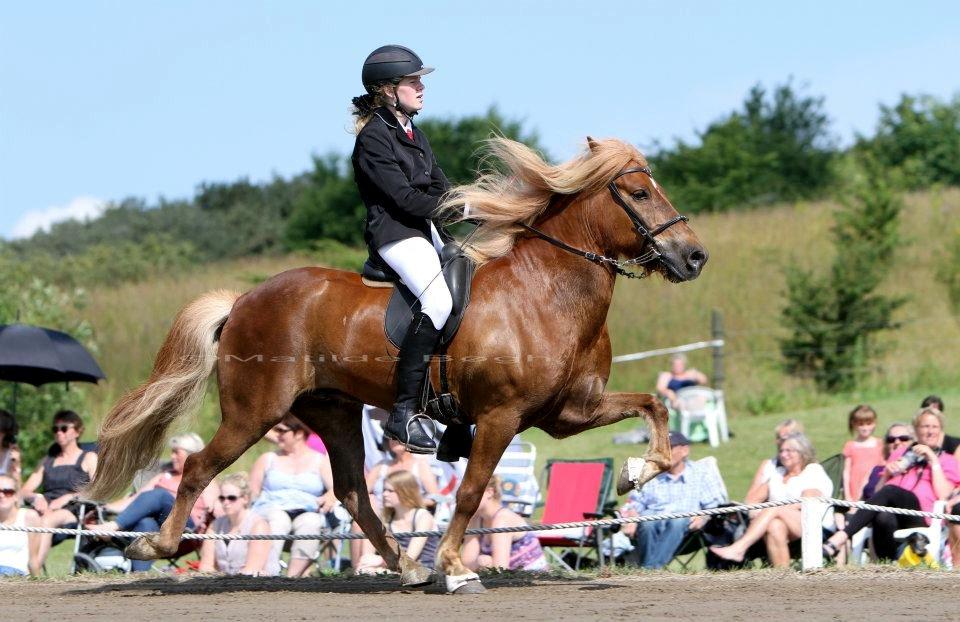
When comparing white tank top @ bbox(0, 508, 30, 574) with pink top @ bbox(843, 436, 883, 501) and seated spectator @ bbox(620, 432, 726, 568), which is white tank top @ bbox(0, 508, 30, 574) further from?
pink top @ bbox(843, 436, 883, 501)

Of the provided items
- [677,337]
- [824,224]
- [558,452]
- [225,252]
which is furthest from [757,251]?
[225,252]

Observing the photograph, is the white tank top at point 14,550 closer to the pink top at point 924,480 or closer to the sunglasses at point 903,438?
the pink top at point 924,480

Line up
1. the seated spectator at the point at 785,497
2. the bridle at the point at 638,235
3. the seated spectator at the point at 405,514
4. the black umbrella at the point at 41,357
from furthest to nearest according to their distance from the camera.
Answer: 1. the black umbrella at the point at 41,357
2. the seated spectator at the point at 405,514
3. the seated spectator at the point at 785,497
4. the bridle at the point at 638,235

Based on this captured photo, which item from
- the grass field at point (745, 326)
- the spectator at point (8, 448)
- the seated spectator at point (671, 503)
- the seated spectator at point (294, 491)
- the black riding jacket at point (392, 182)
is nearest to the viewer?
the black riding jacket at point (392, 182)

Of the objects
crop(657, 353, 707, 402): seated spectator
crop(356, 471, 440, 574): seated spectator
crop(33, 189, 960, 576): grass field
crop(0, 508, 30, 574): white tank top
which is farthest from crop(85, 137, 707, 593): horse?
crop(657, 353, 707, 402): seated spectator

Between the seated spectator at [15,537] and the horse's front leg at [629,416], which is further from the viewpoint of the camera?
the seated spectator at [15,537]

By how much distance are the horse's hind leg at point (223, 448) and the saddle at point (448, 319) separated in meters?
0.85

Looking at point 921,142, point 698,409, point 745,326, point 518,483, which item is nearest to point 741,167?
point 921,142

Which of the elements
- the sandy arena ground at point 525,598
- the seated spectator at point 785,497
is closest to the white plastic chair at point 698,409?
the seated spectator at point 785,497

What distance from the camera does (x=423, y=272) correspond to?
21.5 ft

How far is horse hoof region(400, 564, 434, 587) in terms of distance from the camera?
715 centimetres

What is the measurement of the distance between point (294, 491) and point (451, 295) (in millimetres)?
3568

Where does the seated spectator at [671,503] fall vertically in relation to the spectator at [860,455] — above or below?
below

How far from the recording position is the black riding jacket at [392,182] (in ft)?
21.7
